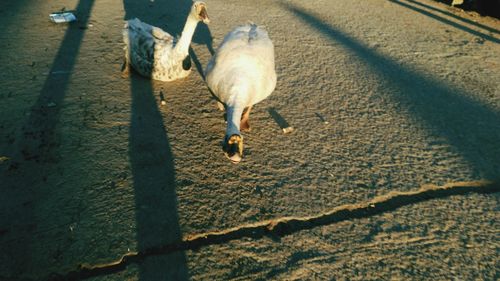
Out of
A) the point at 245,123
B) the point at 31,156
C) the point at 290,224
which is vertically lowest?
the point at 31,156

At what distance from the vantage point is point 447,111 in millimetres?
4242

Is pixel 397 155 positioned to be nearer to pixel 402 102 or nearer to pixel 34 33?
pixel 402 102

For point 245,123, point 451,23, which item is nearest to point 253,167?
point 245,123

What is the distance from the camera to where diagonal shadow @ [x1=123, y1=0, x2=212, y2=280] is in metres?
2.49

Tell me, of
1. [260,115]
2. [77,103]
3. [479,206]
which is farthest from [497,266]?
[77,103]

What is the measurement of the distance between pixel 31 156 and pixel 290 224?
2310 mm

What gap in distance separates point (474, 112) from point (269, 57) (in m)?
2.50

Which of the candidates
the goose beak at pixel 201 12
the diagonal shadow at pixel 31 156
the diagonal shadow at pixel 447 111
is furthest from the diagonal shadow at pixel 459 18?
the diagonal shadow at pixel 31 156

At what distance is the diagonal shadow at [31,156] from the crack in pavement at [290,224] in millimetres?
388

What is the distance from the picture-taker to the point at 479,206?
10.2ft

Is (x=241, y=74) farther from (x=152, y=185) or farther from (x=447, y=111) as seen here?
(x=447, y=111)

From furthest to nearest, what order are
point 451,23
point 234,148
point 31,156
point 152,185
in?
point 451,23
point 31,156
point 152,185
point 234,148

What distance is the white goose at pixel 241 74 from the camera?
3.38 metres

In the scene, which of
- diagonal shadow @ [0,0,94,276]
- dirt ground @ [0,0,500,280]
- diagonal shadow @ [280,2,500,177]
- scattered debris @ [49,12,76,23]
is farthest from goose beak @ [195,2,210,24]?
scattered debris @ [49,12,76,23]
